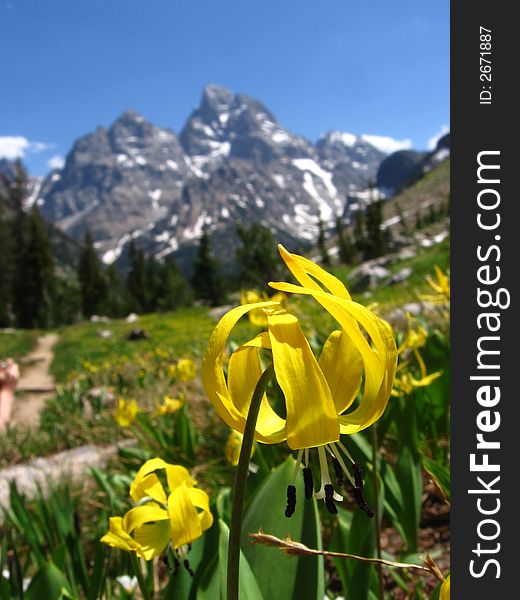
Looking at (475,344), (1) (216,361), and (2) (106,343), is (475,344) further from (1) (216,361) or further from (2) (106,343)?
(2) (106,343)

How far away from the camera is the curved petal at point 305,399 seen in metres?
0.53

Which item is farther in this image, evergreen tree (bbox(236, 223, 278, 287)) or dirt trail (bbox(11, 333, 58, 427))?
evergreen tree (bbox(236, 223, 278, 287))

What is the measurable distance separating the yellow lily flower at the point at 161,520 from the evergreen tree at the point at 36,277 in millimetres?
46452

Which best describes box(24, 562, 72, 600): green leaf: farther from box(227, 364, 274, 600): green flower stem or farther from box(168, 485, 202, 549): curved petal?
box(227, 364, 274, 600): green flower stem

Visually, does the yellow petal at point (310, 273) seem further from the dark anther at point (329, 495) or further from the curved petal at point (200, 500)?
the curved petal at point (200, 500)

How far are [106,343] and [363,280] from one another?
947cm

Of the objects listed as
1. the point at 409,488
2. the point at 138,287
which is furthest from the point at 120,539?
the point at 138,287

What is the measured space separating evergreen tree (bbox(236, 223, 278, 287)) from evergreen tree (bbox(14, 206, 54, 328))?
18801 millimetres

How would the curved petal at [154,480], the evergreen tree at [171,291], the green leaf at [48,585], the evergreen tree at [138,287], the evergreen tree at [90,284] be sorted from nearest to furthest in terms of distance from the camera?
the curved petal at [154,480] → the green leaf at [48,585] → the evergreen tree at [171,291] → the evergreen tree at [90,284] → the evergreen tree at [138,287]

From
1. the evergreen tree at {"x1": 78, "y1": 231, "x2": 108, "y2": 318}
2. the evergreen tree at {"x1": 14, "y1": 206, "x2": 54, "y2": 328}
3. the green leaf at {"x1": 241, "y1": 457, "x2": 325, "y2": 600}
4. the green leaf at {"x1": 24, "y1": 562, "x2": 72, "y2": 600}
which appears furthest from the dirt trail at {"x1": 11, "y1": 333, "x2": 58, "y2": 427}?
the evergreen tree at {"x1": 78, "y1": 231, "x2": 108, "y2": 318}

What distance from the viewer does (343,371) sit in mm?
630

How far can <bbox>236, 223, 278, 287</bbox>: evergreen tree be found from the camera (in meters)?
31.7

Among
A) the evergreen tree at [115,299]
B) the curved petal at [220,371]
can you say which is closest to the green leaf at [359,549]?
the curved petal at [220,371]

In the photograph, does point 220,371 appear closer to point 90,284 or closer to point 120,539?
point 120,539
